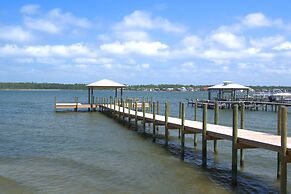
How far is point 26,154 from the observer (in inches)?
677

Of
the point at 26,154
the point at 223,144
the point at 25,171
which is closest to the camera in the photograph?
the point at 25,171

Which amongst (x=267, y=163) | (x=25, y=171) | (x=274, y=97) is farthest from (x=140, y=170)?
(x=274, y=97)

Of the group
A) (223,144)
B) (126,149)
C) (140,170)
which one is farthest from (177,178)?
(223,144)

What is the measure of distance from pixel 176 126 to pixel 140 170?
4.56 metres

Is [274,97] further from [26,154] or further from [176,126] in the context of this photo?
[26,154]

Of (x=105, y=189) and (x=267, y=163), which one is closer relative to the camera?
(x=105, y=189)

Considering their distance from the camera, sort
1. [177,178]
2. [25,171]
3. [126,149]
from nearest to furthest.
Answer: [177,178]
[25,171]
[126,149]

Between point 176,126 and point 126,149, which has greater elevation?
point 176,126

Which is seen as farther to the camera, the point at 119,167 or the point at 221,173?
the point at 119,167

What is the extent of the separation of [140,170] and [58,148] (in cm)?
626

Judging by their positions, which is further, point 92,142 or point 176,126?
point 92,142

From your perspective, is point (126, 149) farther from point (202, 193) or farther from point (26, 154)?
point (202, 193)

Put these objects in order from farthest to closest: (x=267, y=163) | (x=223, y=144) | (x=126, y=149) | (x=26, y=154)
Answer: (x=223, y=144), (x=126, y=149), (x=26, y=154), (x=267, y=163)

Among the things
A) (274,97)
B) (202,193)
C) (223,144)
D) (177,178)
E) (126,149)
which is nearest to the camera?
(202,193)
